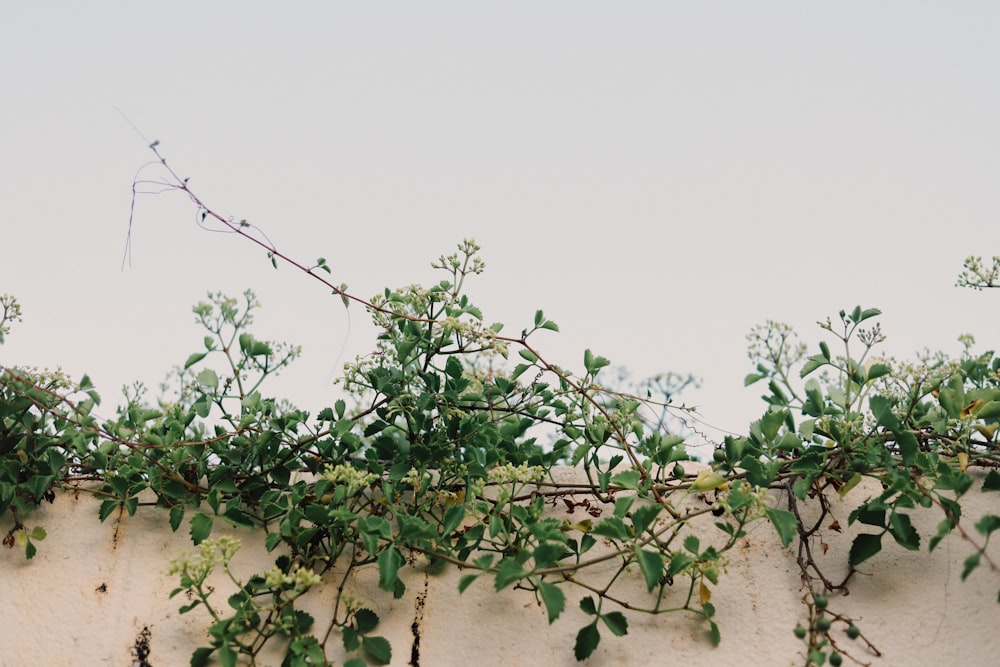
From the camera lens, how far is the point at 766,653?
2.29 meters

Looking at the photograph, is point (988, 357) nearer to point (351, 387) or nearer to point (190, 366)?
point (351, 387)

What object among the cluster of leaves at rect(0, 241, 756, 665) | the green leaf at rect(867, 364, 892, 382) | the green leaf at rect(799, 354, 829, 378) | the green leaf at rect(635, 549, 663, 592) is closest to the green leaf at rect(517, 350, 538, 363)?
the cluster of leaves at rect(0, 241, 756, 665)

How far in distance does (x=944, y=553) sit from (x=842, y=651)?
1.65ft

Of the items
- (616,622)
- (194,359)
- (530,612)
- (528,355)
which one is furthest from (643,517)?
(194,359)

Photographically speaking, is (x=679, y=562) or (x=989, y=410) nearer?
(x=679, y=562)

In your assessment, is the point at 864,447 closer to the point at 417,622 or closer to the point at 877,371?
the point at 877,371

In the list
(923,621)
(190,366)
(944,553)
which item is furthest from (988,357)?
(190,366)

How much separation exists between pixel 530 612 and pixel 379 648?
1.38 ft

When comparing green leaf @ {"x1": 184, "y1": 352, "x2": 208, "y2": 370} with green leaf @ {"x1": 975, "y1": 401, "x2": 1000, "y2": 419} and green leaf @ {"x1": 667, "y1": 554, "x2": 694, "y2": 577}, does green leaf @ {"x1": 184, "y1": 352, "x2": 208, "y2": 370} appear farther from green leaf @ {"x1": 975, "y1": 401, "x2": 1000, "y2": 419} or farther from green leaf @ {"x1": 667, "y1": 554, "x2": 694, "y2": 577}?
green leaf @ {"x1": 975, "y1": 401, "x2": 1000, "y2": 419}

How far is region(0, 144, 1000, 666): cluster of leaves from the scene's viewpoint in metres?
2.23

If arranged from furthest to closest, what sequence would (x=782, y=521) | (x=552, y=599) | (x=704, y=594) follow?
1. (x=704, y=594)
2. (x=782, y=521)
3. (x=552, y=599)

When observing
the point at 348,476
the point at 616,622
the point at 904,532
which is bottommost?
the point at 616,622

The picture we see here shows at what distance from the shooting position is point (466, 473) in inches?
95.0

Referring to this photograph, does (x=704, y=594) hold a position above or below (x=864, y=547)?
below
